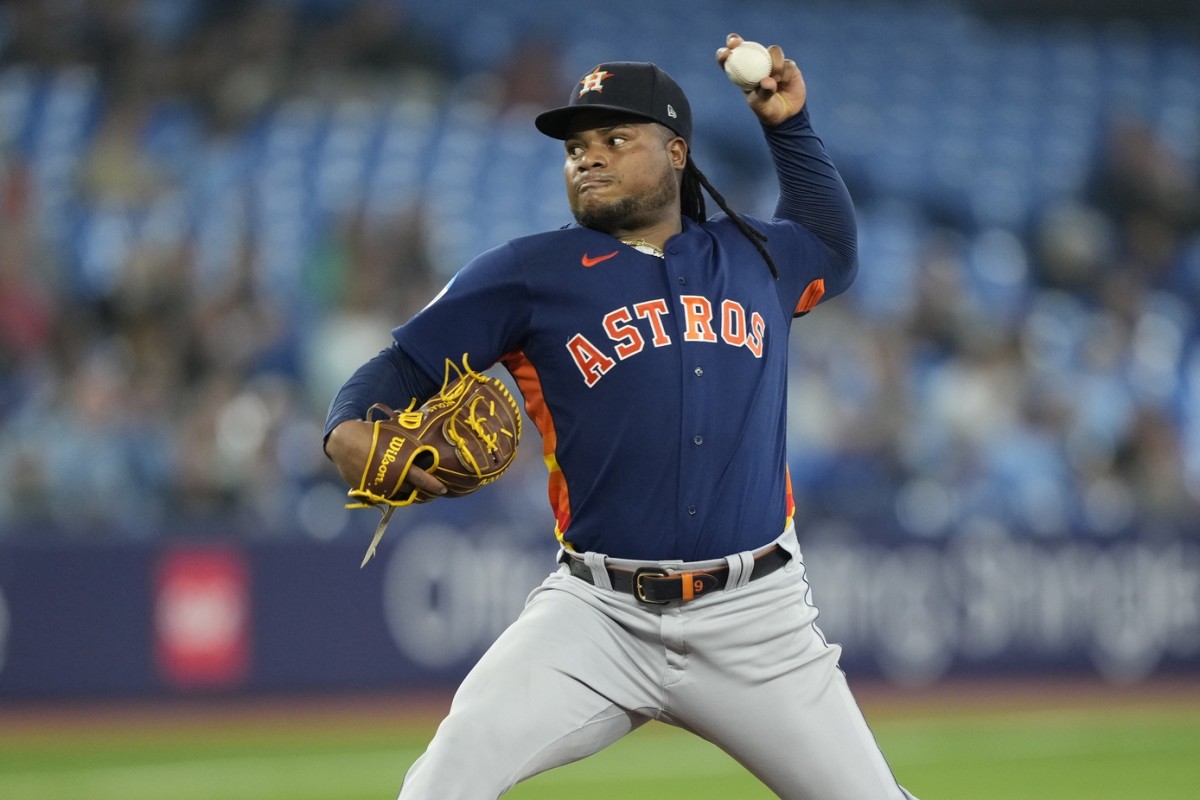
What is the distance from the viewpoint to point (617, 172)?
389 centimetres

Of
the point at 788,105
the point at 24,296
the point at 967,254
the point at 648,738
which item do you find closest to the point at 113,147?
the point at 24,296

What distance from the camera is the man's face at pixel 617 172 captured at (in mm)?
3893

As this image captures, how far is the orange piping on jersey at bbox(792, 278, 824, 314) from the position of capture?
419 cm

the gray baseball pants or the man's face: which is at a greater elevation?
the man's face

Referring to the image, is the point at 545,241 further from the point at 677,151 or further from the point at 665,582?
the point at 665,582

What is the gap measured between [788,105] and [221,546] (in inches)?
229

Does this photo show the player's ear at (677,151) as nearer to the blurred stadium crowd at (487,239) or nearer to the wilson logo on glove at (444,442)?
the wilson logo on glove at (444,442)

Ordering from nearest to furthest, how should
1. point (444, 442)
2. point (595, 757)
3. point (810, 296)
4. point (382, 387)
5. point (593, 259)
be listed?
1. point (444, 442)
2. point (382, 387)
3. point (593, 259)
4. point (810, 296)
5. point (595, 757)

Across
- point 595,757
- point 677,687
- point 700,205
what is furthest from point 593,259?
point 595,757

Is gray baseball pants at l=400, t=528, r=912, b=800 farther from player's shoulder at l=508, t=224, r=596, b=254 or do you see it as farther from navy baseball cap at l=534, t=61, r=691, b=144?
navy baseball cap at l=534, t=61, r=691, b=144

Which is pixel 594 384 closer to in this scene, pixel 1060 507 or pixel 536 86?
pixel 1060 507

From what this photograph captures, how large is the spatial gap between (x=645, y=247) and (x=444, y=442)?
0.74 meters

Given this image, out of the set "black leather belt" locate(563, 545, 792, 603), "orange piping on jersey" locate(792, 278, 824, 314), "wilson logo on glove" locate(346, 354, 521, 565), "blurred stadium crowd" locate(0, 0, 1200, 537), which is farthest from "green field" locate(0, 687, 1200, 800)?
"wilson logo on glove" locate(346, 354, 521, 565)

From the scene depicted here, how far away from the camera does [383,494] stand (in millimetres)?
3549
